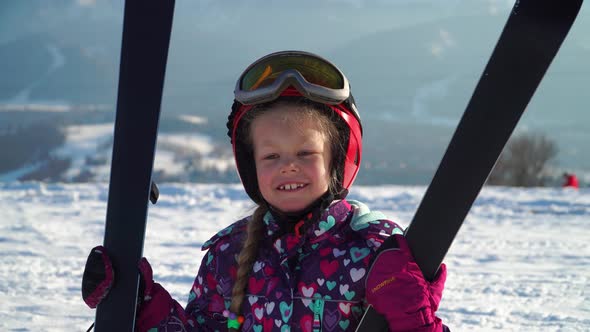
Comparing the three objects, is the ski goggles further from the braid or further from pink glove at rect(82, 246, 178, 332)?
pink glove at rect(82, 246, 178, 332)

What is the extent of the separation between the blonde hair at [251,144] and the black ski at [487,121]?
35 cm

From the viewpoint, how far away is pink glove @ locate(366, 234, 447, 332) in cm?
117

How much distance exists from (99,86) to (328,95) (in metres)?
128

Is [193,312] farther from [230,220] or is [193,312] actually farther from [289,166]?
[230,220]

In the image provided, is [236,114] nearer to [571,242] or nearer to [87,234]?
[87,234]

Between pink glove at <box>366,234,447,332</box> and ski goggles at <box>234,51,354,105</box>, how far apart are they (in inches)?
17.8

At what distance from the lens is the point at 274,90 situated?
1.45 metres

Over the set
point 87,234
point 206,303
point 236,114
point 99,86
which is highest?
point 99,86

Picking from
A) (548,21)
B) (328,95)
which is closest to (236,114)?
(328,95)

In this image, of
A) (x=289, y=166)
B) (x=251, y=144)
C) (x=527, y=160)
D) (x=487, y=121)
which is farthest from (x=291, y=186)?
(x=527, y=160)

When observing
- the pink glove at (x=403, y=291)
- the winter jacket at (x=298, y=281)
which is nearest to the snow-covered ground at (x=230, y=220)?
the winter jacket at (x=298, y=281)

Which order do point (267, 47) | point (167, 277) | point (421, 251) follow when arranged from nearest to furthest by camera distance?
1. point (421, 251)
2. point (167, 277)
3. point (267, 47)

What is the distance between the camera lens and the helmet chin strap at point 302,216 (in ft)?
4.79

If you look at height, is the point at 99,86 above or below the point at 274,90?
above
